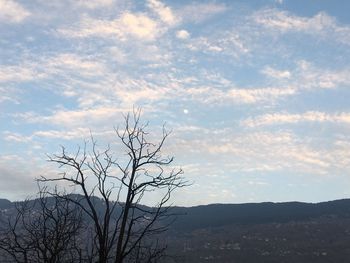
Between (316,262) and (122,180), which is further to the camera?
(316,262)

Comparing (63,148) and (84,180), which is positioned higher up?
(63,148)

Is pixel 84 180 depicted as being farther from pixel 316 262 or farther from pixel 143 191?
pixel 316 262

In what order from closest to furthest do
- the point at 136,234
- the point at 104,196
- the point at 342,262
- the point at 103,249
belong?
the point at 103,249, the point at 104,196, the point at 136,234, the point at 342,262

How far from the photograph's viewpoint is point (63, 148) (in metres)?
13.2

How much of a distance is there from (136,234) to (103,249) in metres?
2.00

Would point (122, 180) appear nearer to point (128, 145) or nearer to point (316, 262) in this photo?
point (128, 145)

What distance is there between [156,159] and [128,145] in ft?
3.07

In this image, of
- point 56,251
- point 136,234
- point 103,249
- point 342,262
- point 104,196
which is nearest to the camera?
point 103,249

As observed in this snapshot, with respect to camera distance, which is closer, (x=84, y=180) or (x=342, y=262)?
(x=84, y=180)

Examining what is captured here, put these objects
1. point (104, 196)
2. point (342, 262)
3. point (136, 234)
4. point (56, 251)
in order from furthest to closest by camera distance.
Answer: point (342, 262), point (56, 251), point (136, 234), point (104, 196)

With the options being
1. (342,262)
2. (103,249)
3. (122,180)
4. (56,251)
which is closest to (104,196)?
(122,180)

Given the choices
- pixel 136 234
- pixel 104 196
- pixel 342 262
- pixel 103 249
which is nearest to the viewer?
pixel 103 249

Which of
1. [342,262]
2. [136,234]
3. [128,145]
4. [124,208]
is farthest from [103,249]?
[342,262]

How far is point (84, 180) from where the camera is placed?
12.5 metres
